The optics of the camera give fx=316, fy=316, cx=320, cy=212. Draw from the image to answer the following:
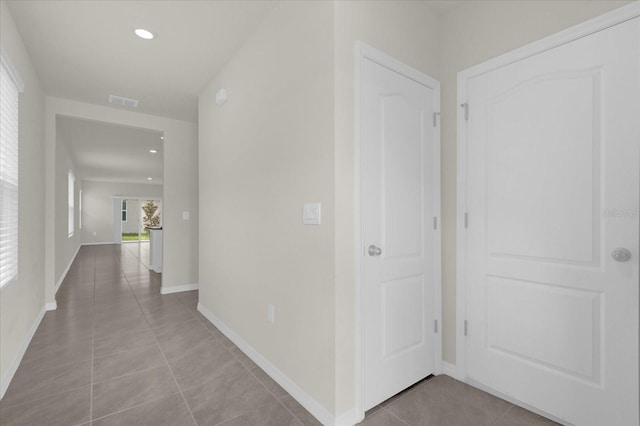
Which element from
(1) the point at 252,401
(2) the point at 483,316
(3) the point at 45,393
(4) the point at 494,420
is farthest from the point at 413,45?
(3) the point at 45,393

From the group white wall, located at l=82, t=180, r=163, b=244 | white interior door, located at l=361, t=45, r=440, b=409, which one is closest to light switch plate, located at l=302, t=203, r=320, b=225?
white interior door, located at l=361, t=45, r=440, b=409

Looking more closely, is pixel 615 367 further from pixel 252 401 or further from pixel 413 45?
pixel 413 45

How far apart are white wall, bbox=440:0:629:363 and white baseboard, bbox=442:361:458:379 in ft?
0.13

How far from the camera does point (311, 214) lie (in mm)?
1896

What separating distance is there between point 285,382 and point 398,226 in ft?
4.23

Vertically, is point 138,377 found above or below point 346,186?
below

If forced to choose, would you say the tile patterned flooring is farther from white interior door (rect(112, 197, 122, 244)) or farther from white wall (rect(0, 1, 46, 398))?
white interior door (rect(112, 197, 122, 244))

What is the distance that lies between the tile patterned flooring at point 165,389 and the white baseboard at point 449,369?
0.04 metres

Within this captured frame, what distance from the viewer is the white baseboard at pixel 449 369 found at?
2.25m

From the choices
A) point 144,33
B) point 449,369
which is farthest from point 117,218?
point 449,369

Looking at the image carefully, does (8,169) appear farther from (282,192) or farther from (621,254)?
(621,254)

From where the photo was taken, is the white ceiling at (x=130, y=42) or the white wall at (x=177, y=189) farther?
the white wall at (x=177, y=189)

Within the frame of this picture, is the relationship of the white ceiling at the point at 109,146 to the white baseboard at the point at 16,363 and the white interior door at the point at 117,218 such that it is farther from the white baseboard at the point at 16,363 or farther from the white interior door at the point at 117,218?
the white interior door at the point at 117,218

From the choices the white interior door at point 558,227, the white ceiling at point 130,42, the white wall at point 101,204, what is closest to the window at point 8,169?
the white ceiling at point 130,42
